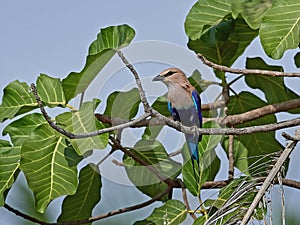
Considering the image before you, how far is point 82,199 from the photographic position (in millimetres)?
1298

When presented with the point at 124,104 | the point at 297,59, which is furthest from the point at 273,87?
the point at 124,104

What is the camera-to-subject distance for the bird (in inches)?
43.4

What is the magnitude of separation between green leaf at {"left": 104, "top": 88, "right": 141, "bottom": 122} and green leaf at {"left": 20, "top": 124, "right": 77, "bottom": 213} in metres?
0.10

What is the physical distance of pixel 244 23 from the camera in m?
1.25

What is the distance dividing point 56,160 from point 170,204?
0.19 m

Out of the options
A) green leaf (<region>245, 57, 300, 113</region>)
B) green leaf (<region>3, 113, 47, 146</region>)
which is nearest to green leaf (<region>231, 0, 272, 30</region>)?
green leaf (<region>245, 57, 300, 113</region>)

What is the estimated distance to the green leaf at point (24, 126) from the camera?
1.16 metres

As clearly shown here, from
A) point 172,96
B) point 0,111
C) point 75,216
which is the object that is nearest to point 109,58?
point 172,96

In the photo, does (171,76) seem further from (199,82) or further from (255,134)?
(255,134)

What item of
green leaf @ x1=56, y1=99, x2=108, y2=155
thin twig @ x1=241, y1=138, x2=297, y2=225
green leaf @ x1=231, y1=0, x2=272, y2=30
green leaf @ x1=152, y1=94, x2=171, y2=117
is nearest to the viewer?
thin twig @ x1=241, y1=138, x2=297, y2=225

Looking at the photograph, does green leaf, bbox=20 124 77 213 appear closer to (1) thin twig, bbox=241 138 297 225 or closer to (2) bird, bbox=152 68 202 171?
(2) bird, bbox=152 68 202 171

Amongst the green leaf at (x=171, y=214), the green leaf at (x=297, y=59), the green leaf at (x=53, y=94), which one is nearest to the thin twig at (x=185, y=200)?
the green leaf at (x=171, y=214)

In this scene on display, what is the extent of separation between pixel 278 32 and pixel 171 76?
6.9 inches

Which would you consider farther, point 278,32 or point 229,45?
point 229,45
